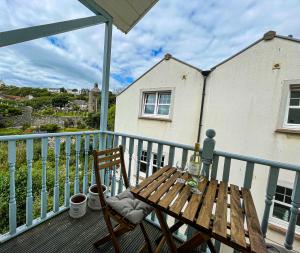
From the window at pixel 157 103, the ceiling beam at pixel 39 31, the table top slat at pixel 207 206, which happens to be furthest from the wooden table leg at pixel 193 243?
the window at pixel 157 103

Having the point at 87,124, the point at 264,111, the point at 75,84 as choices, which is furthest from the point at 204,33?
the point at 87,124

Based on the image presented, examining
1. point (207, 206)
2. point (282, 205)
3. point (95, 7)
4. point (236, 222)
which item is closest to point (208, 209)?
point (207, 206)

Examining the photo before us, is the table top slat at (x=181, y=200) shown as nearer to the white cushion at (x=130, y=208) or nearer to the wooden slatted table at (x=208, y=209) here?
the wooden slatted table at (x=208, y=209)

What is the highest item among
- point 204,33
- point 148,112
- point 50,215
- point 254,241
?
point 204,33

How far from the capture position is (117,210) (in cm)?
128

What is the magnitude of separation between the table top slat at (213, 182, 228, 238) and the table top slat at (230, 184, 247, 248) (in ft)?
0.12

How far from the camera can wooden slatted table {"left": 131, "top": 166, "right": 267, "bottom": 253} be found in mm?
735

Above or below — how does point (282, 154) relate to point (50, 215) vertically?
above

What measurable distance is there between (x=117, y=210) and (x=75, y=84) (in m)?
2.24

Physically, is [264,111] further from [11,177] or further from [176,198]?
[11,177]

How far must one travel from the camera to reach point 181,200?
0.98 meters

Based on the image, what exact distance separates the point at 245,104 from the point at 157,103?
8.92ft

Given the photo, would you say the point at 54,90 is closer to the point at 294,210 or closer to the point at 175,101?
the point at 294,210

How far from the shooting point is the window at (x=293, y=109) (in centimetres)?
350
